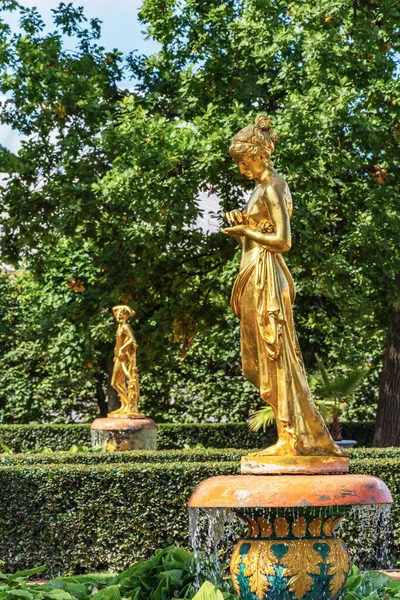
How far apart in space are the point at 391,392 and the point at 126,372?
155 inches

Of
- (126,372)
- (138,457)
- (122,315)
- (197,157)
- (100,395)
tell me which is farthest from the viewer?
(100,395)

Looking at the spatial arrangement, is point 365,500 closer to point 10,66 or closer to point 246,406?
point 10,66

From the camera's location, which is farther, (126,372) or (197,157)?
(126,372)

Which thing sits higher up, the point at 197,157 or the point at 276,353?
the point at 197,157

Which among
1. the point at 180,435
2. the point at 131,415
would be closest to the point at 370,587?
the point at 131,415

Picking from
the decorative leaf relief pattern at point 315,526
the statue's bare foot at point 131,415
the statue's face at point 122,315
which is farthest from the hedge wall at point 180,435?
the decorative leaf relief pattern at point 315,526

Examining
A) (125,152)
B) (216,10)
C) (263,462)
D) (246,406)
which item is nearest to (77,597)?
(263,462)

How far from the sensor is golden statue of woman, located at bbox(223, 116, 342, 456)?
5277mm

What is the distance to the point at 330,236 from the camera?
14.7 metres

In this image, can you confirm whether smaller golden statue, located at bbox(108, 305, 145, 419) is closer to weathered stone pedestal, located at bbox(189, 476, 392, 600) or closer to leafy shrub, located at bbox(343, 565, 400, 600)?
leafy shrub, located at bbox(343, 565, 400, 600)

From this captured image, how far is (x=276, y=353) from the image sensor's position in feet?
17.4

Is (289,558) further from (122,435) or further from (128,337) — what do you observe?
(128,337)

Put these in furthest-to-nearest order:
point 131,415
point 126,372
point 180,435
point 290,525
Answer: point 180,435 < point 126,372 < point 131,415 < point 290,525

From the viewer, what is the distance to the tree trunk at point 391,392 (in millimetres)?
15883
